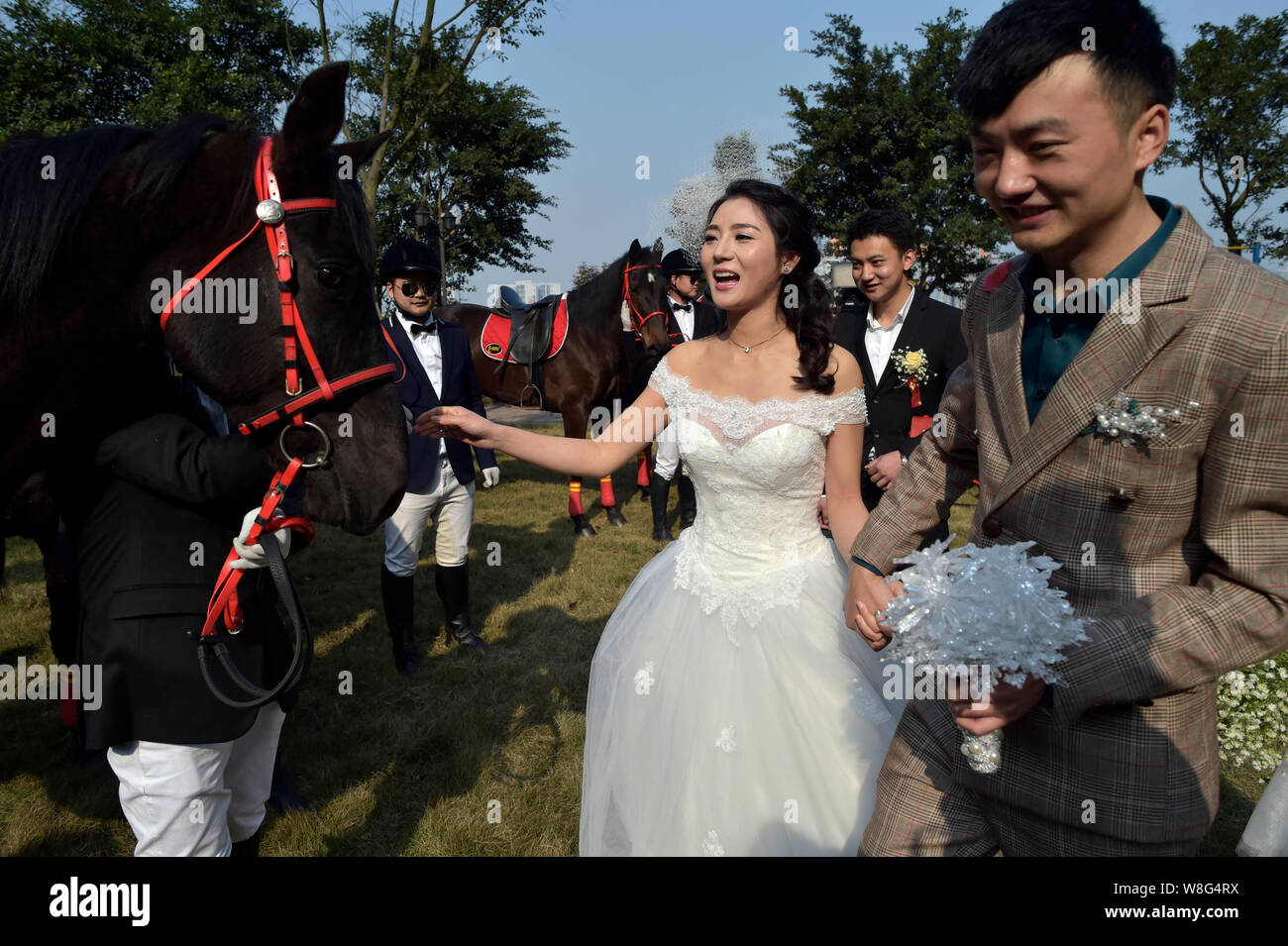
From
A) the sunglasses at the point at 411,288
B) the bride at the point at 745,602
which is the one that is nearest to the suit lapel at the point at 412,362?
the sunglasses at the point at 411,288

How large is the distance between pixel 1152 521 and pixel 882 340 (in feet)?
Result: 11.6

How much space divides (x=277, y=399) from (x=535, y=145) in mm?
32507

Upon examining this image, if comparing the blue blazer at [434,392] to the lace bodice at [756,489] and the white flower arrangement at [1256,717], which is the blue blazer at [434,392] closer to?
the lace bodice at [756,489]

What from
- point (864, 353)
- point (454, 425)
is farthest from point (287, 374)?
point (864, 353)

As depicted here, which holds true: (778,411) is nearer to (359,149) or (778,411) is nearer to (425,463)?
(359,149)

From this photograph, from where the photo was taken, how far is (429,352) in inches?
203

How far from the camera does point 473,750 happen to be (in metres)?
4.02

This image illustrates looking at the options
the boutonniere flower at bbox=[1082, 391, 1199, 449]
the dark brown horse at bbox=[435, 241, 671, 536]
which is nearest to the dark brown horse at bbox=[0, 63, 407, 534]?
the boutonniere flower at bbox=[1082, 391, 1199, 449]

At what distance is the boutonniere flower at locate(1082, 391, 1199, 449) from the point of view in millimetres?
1285

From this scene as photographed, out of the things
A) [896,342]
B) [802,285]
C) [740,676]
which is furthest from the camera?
[896,342]

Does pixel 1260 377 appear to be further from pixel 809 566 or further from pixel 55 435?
pixel 55 435

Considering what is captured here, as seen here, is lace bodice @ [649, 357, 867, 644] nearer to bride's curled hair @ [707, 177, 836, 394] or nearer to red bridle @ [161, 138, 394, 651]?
bride's curled hair @ [707, 177, 836, 394]

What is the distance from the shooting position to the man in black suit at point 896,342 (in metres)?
4.43

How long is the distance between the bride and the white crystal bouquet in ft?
3.57
